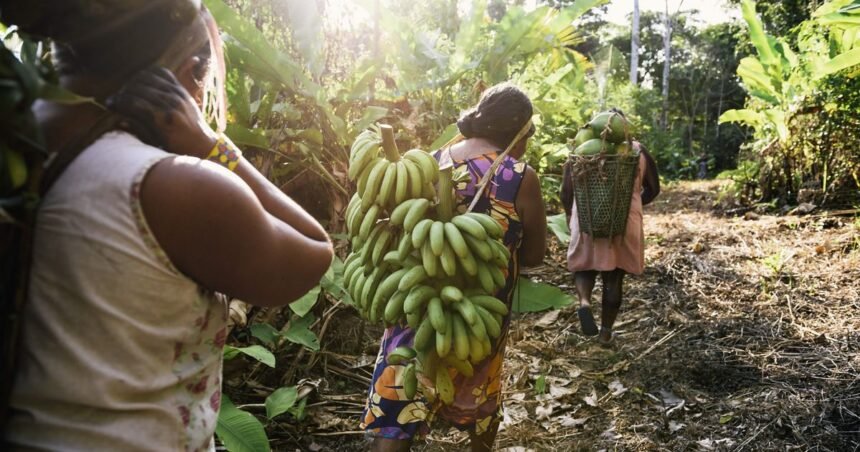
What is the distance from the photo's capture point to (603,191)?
11.8 feet

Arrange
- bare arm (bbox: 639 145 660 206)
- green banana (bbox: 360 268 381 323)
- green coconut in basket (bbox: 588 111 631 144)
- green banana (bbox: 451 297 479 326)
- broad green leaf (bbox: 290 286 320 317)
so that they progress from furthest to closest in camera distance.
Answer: bare arm (bbox: 639 145 660 206) → green coconut in basket (bbox: 588 111 631 144) → broad green leaf (bbox: 290 286 320 317) → green banana (bbox: 360 268 381 323) → green banana (bbox: 451 297 479 326)

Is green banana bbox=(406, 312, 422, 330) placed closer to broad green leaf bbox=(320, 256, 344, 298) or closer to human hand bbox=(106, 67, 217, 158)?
human hand bbox=(106, 67, 217, 158)

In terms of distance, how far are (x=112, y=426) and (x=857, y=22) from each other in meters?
5.17

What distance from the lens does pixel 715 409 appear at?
333cm

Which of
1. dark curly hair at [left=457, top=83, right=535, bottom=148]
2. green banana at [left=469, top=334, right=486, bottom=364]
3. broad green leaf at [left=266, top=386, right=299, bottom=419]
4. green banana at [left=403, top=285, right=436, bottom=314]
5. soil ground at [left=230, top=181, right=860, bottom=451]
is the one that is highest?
dark curly hair at [left=457, top=83, right=535, bottom=148]

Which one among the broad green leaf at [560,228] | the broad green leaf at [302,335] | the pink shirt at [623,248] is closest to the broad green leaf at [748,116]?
the broad green leaf at [560,228]

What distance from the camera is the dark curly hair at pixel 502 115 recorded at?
231cm

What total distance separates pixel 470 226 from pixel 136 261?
1.11 m

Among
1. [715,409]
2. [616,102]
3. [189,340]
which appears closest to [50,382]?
[189,340]

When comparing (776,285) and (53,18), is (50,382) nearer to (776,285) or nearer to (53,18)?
(53,18)

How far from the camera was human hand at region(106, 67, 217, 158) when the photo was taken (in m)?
0.93

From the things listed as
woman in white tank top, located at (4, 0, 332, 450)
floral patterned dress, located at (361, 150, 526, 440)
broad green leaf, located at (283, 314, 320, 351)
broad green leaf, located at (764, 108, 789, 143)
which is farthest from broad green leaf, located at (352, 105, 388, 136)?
broad green leaf, located at (764, 108, 789, 143)

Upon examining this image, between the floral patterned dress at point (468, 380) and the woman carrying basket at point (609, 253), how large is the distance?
1.83 m

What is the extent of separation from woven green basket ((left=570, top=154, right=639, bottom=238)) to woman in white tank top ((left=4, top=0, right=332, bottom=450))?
9.25 feet
